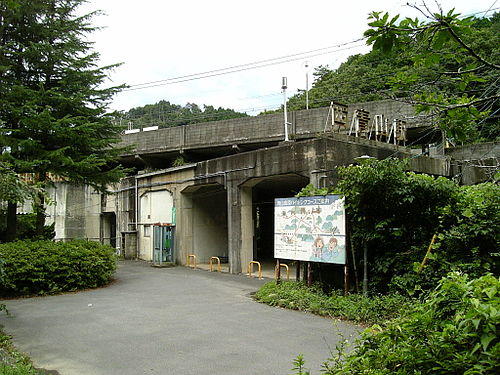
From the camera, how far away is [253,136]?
21531 millimetres

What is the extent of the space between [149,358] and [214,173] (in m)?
11.5

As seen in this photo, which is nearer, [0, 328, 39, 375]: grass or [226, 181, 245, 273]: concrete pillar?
[0, 328, 39, 375]: grass

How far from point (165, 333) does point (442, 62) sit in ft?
21.0

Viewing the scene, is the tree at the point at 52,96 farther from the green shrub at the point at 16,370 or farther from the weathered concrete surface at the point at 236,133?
the green shrub at the point at 16,370

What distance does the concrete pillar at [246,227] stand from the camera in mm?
16156

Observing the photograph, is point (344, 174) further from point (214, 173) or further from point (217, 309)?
point (214, 173)

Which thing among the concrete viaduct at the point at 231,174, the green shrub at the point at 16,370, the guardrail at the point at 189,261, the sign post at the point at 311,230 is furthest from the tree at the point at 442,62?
the guardrail at the point at 189,261

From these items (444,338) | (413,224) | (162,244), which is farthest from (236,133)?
(444,338)

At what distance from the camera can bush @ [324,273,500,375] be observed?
2541 mm

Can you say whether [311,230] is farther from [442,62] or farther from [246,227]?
[442,62]

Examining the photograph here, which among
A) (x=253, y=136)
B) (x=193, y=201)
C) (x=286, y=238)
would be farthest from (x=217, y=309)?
(x=253, y=136)

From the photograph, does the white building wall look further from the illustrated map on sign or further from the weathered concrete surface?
the illustrated map on sign

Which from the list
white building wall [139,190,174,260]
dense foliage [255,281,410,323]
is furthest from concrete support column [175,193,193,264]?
dense foliage [255,281,410,323]

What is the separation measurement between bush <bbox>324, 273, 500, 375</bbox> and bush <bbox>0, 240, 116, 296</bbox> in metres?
10.8
